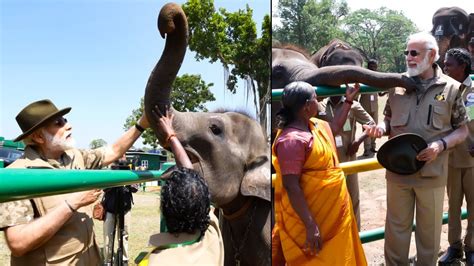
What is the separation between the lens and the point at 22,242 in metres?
1.53

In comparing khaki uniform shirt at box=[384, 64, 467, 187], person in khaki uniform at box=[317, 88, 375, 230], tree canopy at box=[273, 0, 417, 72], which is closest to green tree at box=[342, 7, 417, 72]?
tree canopy at box=[273, 0, 417, 72]

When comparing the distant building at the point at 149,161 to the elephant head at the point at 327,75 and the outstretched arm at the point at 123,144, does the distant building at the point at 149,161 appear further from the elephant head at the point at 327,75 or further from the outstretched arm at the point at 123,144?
the elephant head at the point at 327,75

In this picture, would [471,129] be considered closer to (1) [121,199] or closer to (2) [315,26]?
(2) [315,26]

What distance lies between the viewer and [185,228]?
141 centimetres

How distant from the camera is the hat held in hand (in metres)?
2.38

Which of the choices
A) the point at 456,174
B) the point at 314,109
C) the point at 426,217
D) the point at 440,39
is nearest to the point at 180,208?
the point at 314,109

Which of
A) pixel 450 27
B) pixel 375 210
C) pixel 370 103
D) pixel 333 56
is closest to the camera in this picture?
pixel 333 56

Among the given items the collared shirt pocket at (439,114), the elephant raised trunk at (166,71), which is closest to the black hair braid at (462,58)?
the collared shirt pocket at (439,114)

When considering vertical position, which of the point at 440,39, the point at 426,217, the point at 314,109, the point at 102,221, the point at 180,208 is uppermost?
the point at 440,39

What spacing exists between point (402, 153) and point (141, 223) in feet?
3.75

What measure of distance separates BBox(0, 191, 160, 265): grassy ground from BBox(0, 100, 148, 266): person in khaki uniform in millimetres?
217

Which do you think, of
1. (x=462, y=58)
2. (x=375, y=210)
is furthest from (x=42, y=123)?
(x=375, y=210)

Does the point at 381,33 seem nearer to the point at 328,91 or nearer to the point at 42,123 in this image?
the point at 328,91

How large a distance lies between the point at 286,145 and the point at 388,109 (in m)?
0.77
